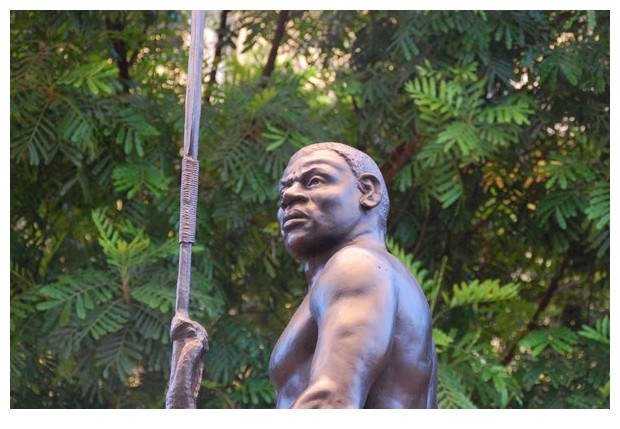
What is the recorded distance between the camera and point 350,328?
2.86 metres

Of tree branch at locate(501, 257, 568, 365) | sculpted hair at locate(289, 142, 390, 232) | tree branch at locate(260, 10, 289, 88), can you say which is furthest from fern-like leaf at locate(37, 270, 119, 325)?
sculpted hair at locate(289, 142, 390, 232)

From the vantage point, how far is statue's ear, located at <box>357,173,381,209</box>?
323 cm

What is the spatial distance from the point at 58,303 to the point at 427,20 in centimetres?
212

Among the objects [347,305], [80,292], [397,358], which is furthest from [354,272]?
[80,292]

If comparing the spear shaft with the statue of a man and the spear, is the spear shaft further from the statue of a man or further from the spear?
the statue of a man

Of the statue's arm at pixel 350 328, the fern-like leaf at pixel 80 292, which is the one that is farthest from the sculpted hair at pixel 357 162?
the fern-like leaf at pixel 80 292

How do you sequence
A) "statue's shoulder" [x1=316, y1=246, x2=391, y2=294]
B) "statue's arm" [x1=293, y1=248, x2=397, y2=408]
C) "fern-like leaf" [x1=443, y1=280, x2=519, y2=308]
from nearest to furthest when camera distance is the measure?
"statue's arm" [x1=293, y1=248, x2=397, y2=408] < "statue's shoulder" [x1=316, y1=246, x2=391, y2=294] < "fern-like leaf" [x1=443, y1=280, x2=519, y2=308]

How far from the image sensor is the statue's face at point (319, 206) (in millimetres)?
3166

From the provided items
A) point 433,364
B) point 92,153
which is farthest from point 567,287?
point 433,364

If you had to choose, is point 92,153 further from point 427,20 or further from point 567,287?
point 567,287

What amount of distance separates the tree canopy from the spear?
9.06 ft

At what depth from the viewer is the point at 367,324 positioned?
9.39 ft

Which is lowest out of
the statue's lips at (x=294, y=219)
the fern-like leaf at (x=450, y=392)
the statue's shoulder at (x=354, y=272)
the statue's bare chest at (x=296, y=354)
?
the fern-like leaf at (x=450, y=392)

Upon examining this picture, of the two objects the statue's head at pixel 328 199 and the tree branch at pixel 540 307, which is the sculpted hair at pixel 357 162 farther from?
the tree branch at pixel 540 307
